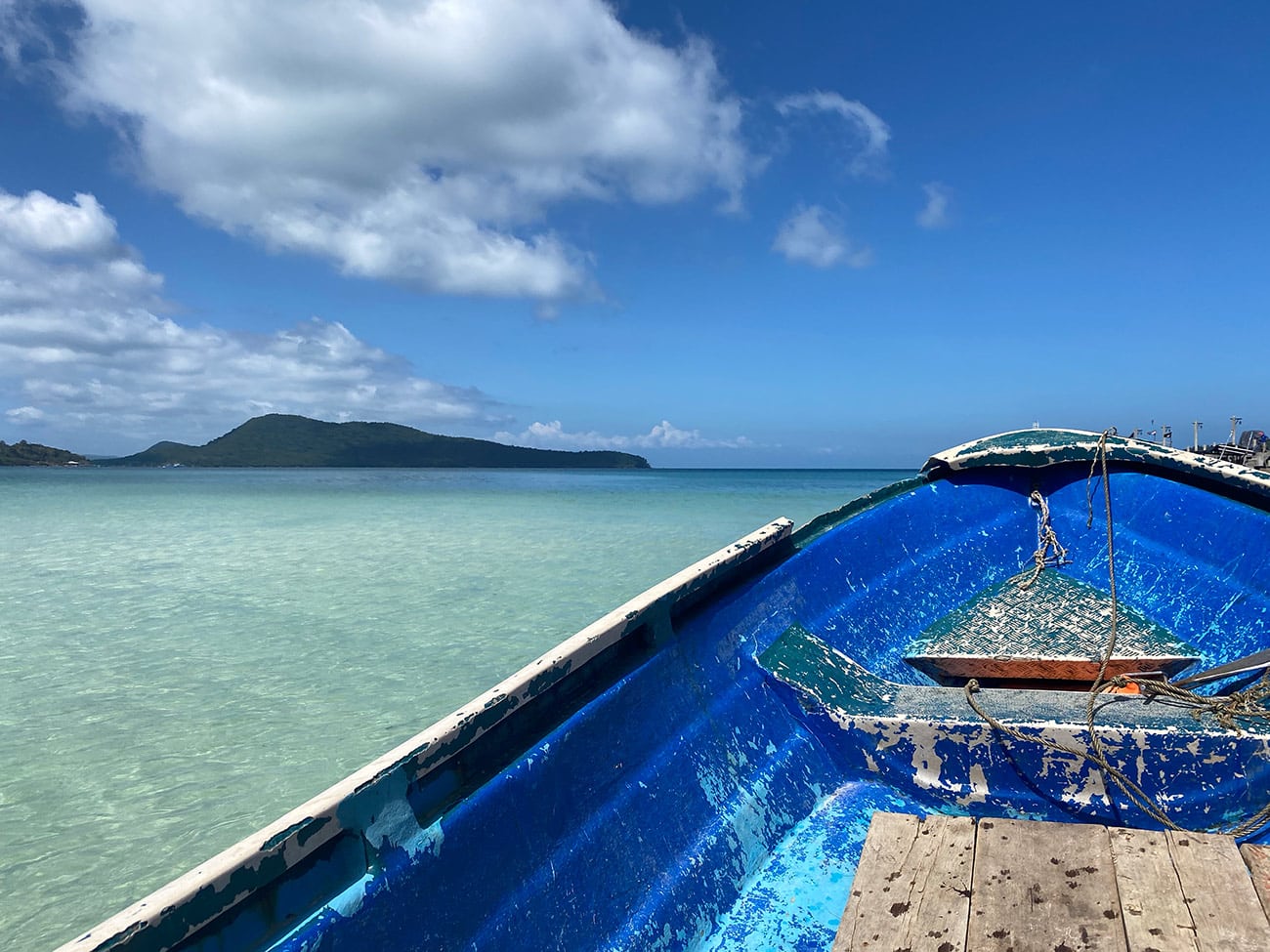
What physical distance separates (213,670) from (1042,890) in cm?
773

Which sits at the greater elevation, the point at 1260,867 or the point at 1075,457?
the point at 1075,457

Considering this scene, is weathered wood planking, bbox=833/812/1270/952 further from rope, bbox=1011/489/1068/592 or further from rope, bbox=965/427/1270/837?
rope, bbox=1011/489/1068/592

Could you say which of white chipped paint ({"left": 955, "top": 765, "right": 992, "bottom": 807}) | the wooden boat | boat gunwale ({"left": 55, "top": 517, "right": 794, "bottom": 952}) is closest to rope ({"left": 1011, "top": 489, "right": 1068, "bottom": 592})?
the wooden boat

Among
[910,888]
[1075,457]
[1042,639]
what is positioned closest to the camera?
[910,888]

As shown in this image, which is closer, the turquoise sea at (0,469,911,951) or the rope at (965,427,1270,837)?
the rope at (965,427,1270,837)

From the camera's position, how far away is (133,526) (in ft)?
77.7

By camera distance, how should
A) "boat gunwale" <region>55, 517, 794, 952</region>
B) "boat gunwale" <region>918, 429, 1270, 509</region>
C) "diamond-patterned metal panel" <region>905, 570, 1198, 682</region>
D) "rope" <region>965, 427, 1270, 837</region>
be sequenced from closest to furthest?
"boat gunwale" <region>55, 517, 794, 952</region>
"rope" <region>965, 427, 1270, 837</region>
"diamond-patterned metal panel" <region>905, 570, 1198, 682</region>
"boat gunwale" <region>918, 429, 1270, 509</region>

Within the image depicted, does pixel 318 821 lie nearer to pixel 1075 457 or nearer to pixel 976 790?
pixel 976 790

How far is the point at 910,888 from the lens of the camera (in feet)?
6.74

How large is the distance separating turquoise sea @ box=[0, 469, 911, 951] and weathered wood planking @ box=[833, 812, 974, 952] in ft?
11.6

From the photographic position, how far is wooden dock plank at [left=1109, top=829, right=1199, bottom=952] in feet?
5.82

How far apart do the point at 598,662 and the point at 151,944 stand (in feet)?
4.70

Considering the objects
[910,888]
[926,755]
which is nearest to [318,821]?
[910,888]

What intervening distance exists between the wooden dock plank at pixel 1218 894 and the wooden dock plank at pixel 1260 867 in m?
0.01
